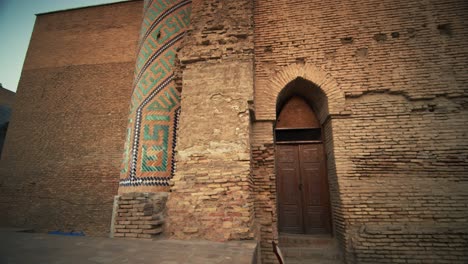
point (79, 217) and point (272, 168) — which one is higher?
point (272, 168)

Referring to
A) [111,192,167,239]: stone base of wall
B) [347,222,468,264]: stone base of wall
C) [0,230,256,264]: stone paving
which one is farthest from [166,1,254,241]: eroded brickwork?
[347,222,468,264]: stone base of wall

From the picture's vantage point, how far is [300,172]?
5.00 meters

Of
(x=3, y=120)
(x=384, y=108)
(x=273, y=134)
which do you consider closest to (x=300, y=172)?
(x=273, y=134)

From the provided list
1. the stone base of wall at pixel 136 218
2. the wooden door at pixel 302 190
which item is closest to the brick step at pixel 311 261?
the wooden door at pixel 302 190

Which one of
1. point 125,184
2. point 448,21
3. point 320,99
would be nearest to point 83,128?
A: point 125,184

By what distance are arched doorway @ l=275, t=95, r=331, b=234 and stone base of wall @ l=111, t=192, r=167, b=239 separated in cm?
A: 262

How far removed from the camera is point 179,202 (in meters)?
3.51

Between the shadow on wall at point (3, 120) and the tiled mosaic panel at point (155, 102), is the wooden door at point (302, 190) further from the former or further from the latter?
the shadow on wall at point (3, 120)

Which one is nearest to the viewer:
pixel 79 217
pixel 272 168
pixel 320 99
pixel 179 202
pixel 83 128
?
pixel 179 202

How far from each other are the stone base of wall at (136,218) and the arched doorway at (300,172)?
2621mm

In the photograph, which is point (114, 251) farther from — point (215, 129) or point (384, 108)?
point (384, 108)

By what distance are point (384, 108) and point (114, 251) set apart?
15.6 ft

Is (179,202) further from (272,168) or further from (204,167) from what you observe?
(272,168)

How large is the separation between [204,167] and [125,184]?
1.92 metres
